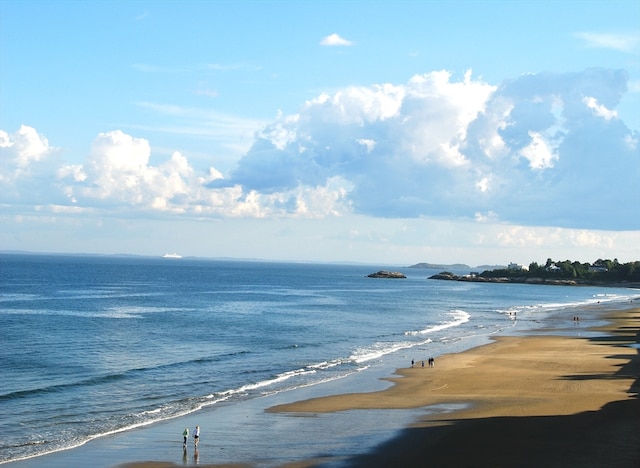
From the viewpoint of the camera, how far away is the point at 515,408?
36.2m

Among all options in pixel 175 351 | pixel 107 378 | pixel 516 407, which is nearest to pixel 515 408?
pixel 516 407

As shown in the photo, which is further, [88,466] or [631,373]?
[631,373]

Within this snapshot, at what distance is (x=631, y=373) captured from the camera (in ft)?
155

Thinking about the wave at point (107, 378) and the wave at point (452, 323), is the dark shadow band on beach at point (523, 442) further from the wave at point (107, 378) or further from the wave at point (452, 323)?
the wave at point (452, 323)

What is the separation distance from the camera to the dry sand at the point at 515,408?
27.0 metres

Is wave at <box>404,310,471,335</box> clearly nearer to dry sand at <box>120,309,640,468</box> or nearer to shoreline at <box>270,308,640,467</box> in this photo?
shoreline at <box>270,308,640,467</box>

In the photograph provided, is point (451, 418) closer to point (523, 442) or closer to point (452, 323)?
point (523, 442)

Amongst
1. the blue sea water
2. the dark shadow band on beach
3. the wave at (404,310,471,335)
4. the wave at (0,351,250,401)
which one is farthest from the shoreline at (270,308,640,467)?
the wave at (404,310,471,335)

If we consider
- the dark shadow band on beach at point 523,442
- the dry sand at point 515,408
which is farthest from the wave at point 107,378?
the dark shadow band on beach at point 523,442

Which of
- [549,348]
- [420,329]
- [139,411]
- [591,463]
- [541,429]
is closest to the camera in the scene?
[591,463]

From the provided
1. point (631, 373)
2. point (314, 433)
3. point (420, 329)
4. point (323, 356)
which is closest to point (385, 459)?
point (314, 433)

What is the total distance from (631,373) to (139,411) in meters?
31.1

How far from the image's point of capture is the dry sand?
1065 inches

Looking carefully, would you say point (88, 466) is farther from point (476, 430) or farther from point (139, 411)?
point (476, 430)
